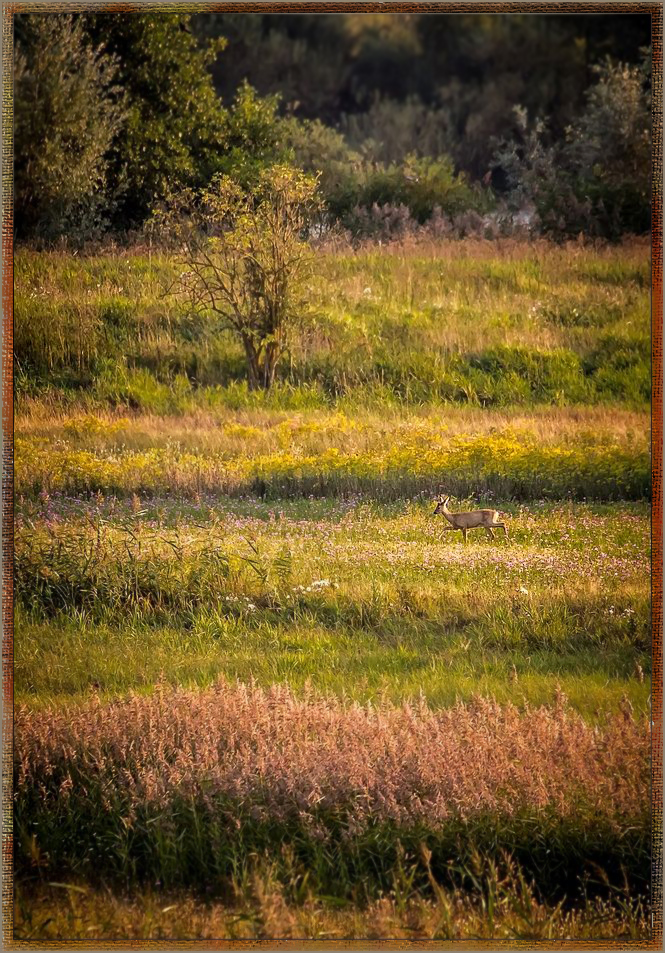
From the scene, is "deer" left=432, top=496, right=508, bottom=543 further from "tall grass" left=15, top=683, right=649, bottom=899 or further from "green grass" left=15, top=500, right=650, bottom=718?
"tall grass" left=15, top=683, right=649, bottom=899

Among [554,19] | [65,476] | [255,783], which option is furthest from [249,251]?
[255,783]

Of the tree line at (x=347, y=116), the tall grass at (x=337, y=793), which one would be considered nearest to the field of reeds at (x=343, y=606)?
the tall grass at (x=337, y=793)

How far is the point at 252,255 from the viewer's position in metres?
7.26

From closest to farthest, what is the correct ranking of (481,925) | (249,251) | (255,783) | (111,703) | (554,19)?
(481,925)
(255,783)
(111,703)
(554,19)
(249,251)

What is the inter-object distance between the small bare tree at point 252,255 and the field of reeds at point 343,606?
186 mm

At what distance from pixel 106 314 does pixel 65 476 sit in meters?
1.23

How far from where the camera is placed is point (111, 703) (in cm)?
540

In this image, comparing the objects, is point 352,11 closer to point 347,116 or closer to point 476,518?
point 347,116

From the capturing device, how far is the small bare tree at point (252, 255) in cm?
696

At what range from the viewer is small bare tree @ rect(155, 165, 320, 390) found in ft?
22.8

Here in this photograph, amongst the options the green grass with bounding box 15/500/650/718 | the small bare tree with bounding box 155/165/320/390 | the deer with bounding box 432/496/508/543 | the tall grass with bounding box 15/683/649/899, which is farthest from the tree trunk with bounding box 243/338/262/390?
the tall grass with bounding box 15/683/649/899

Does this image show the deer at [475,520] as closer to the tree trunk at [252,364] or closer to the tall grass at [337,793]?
the tree trunk at [252,364]

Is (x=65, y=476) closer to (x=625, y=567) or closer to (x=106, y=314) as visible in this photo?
(x=106, y=314)

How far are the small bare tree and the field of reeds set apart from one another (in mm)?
186
